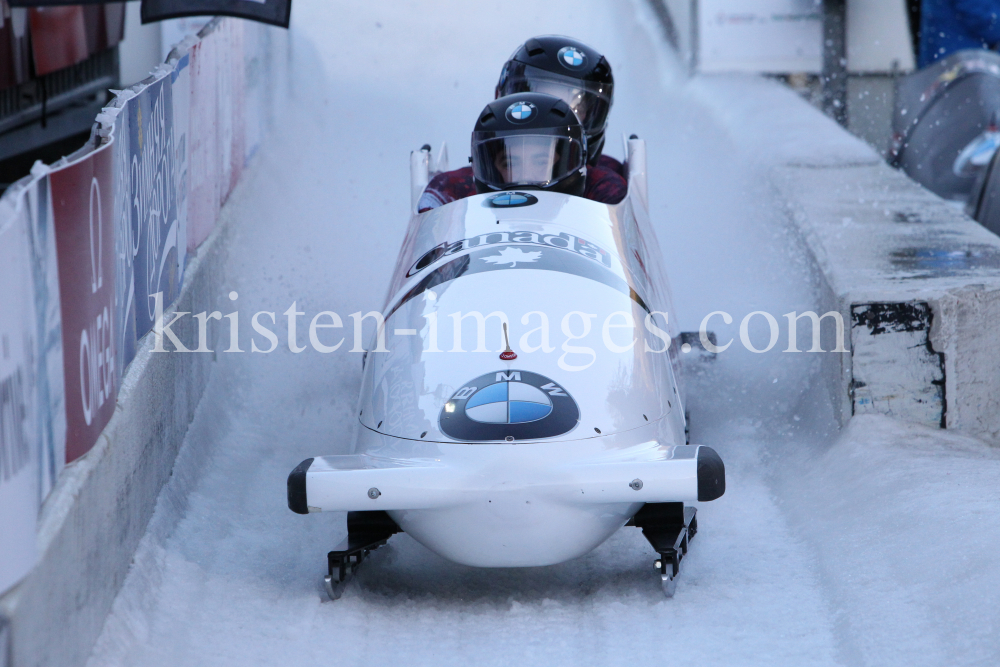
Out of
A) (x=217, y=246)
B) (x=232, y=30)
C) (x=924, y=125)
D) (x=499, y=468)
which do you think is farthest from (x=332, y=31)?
(x=499, y=468)

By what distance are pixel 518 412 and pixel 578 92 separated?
259 centimetres

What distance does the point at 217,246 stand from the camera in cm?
502

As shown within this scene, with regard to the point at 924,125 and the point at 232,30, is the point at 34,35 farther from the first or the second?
the point at 924,125

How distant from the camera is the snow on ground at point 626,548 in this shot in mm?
2613

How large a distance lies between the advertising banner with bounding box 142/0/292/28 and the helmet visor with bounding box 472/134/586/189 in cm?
111

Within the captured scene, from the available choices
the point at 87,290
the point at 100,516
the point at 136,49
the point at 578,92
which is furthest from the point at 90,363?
the point at 136,49

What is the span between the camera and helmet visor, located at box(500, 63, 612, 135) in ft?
16.2

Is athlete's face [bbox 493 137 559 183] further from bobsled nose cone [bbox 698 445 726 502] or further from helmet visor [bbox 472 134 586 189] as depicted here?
bobsled nose cone [bbox 698 445 726 502]

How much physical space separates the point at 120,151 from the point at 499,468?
134cm

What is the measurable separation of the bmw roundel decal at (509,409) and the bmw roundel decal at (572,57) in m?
2.56

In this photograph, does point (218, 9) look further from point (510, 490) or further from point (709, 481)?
point (709, 481)

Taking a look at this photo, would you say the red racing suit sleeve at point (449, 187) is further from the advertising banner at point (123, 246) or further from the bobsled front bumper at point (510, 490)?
the bobsled front bumper at point (510, 490)

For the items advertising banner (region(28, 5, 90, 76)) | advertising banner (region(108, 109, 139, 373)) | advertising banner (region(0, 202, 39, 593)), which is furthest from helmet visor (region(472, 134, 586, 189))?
advertising banner (region(28, 5, 90, 76))

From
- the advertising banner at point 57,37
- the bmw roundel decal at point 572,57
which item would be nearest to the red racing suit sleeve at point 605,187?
the bmw roundel decal at point 572,57
